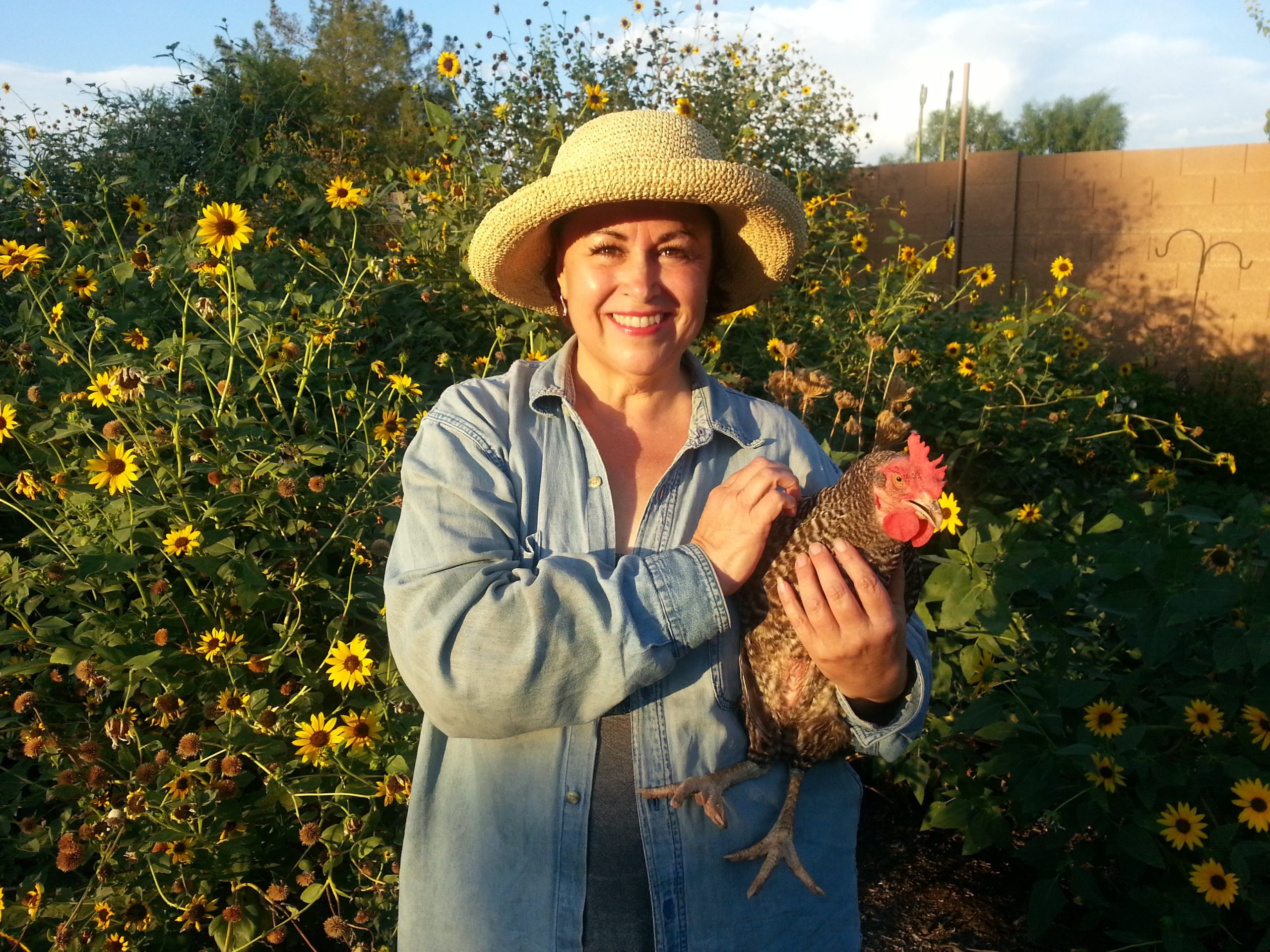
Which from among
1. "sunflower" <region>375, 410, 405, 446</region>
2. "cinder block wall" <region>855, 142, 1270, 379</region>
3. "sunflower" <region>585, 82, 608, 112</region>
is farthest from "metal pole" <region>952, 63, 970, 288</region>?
"sunflower" <region>375, 410, 405, 446</region>

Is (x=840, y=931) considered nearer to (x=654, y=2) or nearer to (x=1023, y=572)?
(x=1023, y=572)

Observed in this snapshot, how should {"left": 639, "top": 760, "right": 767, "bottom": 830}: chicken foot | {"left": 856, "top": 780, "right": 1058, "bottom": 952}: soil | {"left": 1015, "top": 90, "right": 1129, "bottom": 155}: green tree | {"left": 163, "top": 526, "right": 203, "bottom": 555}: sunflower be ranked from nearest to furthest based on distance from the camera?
{"left": 639, "top": 760, "right": 767, "bottom": 830}: chicken foot → {"left": 163, "top": 526, "right": 203, "bottom": 555}: sunflower → {"left": 856, "top": 780, "right": 1058, "bottom": 952}: soil → {"left": 1015, "top": 90, "right": 1129, "bottom": 155}: green tree

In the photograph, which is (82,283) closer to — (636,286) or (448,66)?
(448,66)

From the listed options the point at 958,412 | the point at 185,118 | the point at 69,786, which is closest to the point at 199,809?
the point at 69,786

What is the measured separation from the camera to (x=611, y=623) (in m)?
1.30

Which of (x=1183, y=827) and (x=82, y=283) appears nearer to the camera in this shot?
(x=1183, y=827)

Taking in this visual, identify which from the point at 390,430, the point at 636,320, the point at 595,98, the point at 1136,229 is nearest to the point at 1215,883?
the point at 636,320

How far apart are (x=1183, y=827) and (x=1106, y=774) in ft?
0.71

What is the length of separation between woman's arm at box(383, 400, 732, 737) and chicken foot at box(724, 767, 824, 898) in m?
0.35

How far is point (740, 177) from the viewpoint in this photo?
5.39 feet

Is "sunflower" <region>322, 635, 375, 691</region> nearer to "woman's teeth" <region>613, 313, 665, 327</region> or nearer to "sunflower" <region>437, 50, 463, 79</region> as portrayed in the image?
"woman's teeth" <region>613, 313, 665, 327</region>

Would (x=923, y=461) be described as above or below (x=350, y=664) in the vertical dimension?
above

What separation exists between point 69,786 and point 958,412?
3.66 m

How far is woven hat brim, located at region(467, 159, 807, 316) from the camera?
1.56 meters
